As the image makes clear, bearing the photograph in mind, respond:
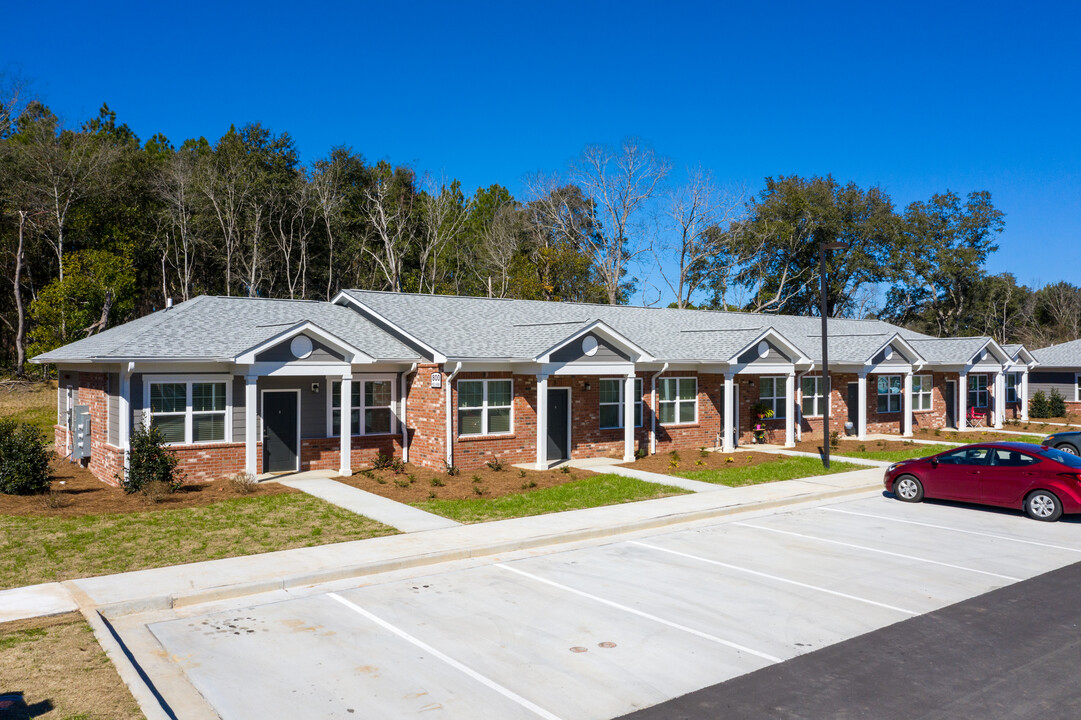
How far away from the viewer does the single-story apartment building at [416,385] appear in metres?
18.6

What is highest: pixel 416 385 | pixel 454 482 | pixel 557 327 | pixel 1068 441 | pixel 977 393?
pixel 557 327

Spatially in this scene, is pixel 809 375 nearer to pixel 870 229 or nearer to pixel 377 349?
pixel 377 349

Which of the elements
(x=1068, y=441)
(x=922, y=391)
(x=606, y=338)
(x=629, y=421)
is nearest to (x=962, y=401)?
(x=922, y=391)

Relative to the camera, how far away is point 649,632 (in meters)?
8.86

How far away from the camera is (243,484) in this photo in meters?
17.3

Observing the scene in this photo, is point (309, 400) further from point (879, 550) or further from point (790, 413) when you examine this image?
point (790, 413)

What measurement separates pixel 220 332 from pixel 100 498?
5272 mm

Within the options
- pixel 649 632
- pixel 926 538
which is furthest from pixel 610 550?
pixel 926 538

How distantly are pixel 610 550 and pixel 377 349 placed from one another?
10.7 metres

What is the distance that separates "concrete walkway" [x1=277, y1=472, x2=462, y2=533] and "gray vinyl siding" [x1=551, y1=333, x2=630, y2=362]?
6.77 metres

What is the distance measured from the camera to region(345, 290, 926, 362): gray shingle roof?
72.6 feet

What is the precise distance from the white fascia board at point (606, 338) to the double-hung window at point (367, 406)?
441 centimetres

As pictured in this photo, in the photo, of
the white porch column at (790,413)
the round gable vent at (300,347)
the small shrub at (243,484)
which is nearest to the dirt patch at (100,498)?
the small shrub at (243,484)

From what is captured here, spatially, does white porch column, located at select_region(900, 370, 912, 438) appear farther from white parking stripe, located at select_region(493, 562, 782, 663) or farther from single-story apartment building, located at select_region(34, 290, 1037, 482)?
white parking stripe, located at select_region(493, 562, 782, 663)
